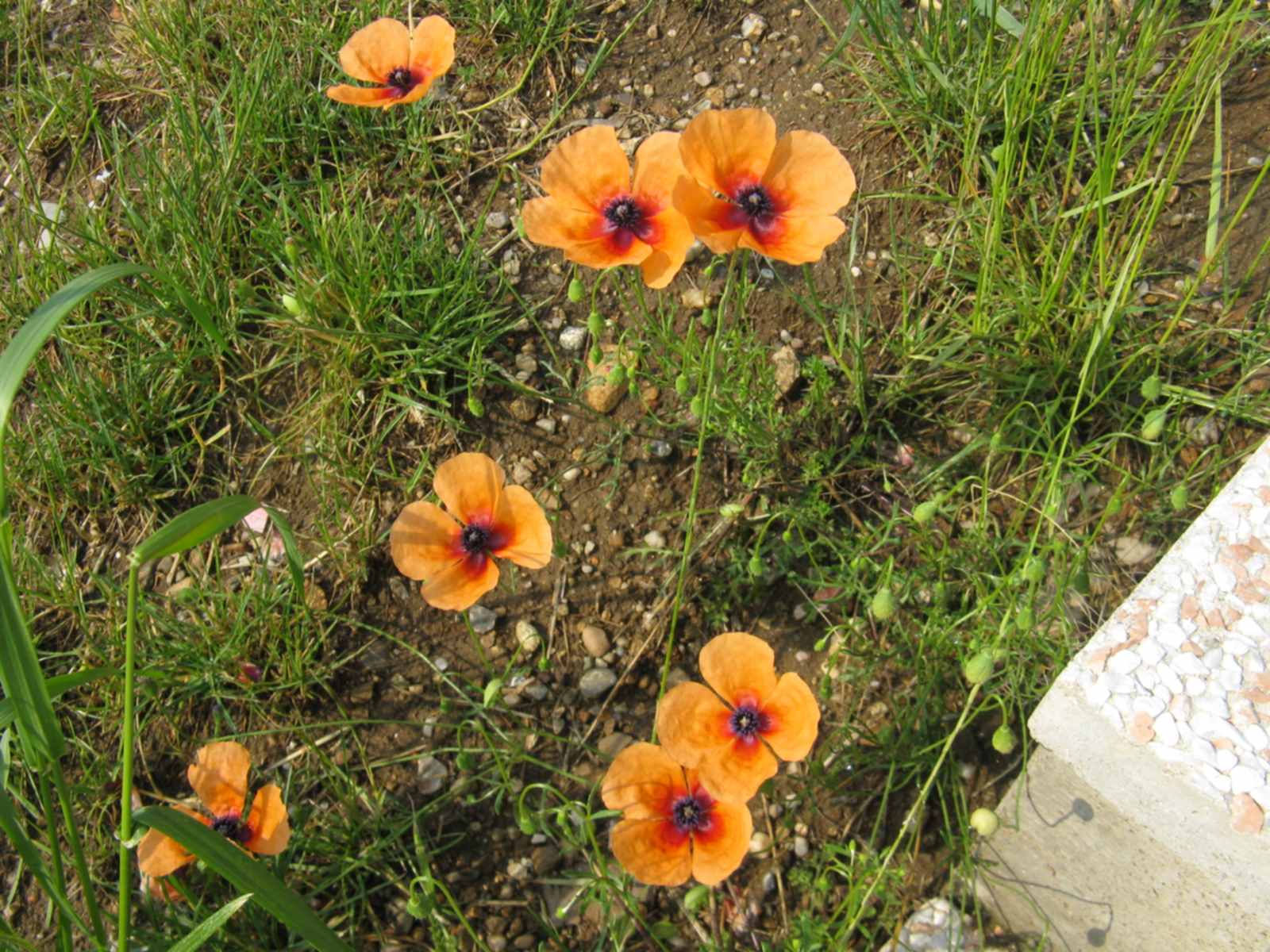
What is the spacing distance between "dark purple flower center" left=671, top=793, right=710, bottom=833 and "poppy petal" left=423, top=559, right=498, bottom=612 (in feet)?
1.62

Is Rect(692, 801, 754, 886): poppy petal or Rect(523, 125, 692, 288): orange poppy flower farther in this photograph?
Rect(523, 125, 692, 288): orange poppy flower

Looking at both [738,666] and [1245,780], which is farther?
[738,666]

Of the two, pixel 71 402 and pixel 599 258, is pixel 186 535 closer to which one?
pixel 599 258

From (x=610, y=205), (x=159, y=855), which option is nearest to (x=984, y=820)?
(x=610, y=205)

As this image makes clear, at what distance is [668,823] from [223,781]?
0.80 m

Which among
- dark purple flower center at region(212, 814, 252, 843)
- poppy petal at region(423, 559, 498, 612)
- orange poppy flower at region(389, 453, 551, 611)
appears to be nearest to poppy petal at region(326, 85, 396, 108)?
orange poppy flower at region(389, 453, 551, 611)

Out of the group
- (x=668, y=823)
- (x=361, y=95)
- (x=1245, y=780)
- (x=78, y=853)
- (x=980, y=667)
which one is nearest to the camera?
(x=1245, y=780)

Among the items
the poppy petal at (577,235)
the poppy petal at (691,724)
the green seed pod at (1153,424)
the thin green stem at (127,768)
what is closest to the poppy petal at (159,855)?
the thin green stem at (127,768)

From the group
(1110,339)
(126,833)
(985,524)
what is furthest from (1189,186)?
(126,833)

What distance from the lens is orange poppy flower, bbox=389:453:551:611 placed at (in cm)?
191

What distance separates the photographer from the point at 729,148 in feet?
6.41

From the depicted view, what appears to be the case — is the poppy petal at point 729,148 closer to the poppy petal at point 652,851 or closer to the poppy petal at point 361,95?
the poppy petal at point 361,95

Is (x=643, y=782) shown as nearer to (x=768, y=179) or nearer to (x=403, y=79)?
(x=768, y=179)

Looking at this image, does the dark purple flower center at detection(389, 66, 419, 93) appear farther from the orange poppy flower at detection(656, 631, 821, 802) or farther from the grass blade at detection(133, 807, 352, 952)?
the grass blade at detection(133, 807, 352, 952)
